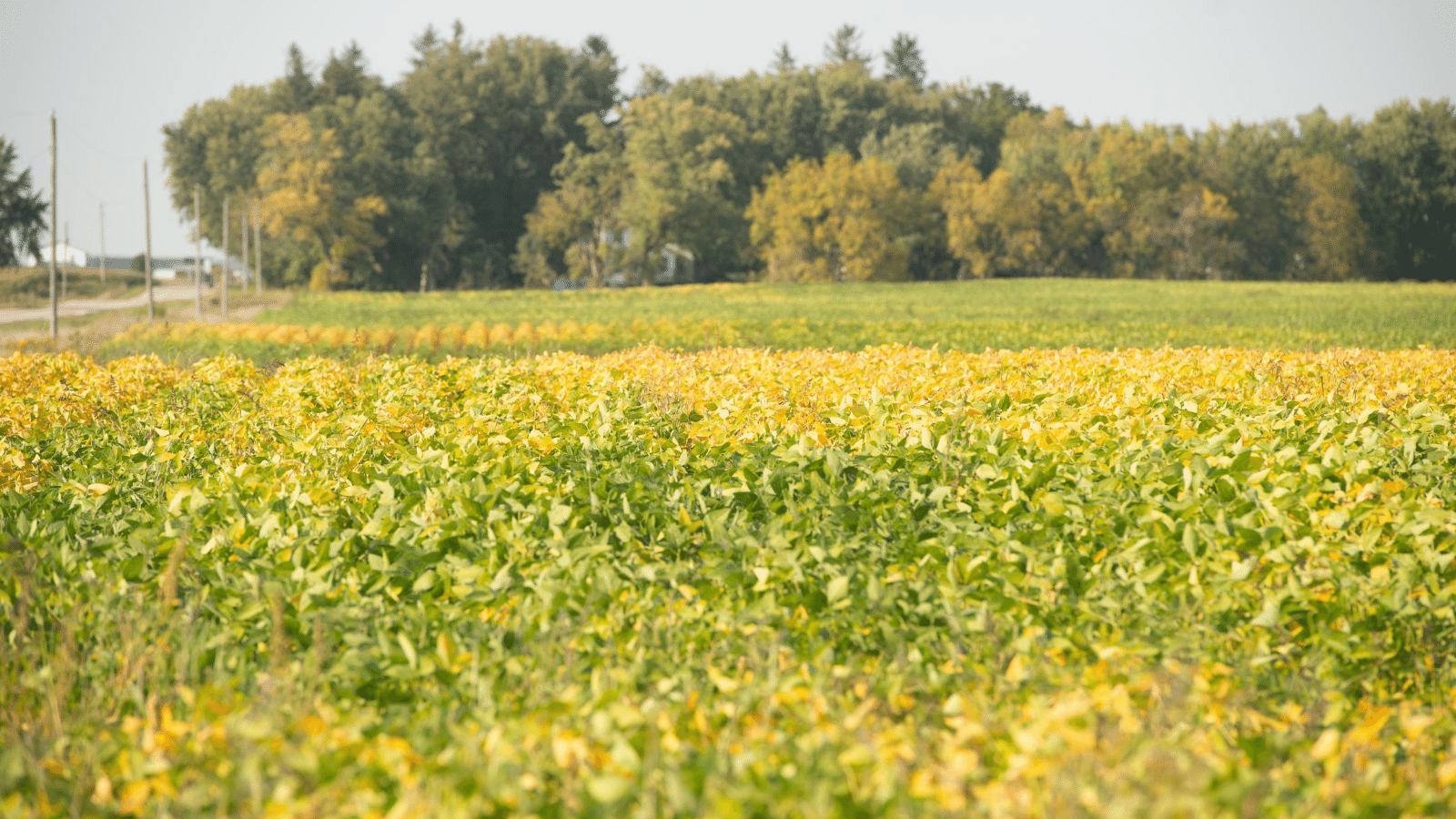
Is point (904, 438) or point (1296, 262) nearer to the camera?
point (904, 438)

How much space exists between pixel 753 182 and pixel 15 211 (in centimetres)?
5466

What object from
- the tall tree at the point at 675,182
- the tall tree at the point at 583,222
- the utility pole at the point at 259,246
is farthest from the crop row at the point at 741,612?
the tall tree at the point at 583,222

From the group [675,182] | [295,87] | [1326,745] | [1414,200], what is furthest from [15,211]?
[1414,200]

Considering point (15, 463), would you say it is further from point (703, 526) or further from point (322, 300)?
point (322, 300)

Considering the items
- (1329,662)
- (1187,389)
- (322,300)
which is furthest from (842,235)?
(1329,662)

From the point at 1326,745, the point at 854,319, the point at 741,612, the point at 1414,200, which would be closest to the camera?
the point at 1326,745

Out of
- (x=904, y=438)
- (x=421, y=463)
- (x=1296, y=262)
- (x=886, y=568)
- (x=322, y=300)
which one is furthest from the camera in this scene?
(x=1296, y=262)

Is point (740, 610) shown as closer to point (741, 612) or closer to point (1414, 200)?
point (741, 612)

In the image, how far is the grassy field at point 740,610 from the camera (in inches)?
115

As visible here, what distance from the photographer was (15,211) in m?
75.6

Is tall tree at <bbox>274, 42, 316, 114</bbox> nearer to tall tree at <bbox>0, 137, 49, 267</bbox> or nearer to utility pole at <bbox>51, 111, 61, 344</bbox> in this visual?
tall tree at <bbox>0, 137, 49, 267</bbox>

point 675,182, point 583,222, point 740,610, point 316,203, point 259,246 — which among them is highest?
point 675,182

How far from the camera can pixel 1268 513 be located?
490 cm

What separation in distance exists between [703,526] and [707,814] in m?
2.48
